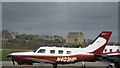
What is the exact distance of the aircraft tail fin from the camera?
2014 centimetres

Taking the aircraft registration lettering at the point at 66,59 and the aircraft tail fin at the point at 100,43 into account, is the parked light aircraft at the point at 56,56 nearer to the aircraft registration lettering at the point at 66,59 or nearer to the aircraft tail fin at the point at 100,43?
the aircraft registration lettering at the point at 66,59

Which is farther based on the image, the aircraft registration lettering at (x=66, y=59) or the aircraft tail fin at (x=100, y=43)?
the aircraft tail fin at (x=100, y=43)

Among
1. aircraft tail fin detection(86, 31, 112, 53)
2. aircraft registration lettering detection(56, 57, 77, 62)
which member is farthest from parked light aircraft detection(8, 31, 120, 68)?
aircraft tail fin detection(86, 31, 112, 53)

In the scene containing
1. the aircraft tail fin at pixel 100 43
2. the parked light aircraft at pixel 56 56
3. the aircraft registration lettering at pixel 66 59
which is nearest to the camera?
the parked light aircraft at pixel 56 56

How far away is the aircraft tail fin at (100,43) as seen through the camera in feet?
66.1

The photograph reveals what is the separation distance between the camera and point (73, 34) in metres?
126

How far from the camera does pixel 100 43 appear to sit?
810 inches

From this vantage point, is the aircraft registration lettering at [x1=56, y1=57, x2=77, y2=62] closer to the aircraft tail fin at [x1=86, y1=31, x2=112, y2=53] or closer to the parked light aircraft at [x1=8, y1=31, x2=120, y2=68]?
the parked light aircraft at [x1=8, y1=31, x2=120, y2=68]

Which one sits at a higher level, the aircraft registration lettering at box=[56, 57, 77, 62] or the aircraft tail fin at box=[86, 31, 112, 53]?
the aircraft tail fin at box=[86, 31, 112, 53]

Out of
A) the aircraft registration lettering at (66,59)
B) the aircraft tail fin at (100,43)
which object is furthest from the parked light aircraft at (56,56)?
the aircraft tail fin at (100,43)

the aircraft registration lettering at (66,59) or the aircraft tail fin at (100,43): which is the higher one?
the aircraft tail fin at (100,43)

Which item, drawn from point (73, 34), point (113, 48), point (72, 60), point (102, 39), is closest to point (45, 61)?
point (72, 60)

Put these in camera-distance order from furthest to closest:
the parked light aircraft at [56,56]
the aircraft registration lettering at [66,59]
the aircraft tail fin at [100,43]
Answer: the aircraft tail fin at [100,43] → the aircraft registration lettering at [66,59] → the parked light aircraft at [56,56]

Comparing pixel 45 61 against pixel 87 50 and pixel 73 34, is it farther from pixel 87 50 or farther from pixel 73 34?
pixel 73 34
